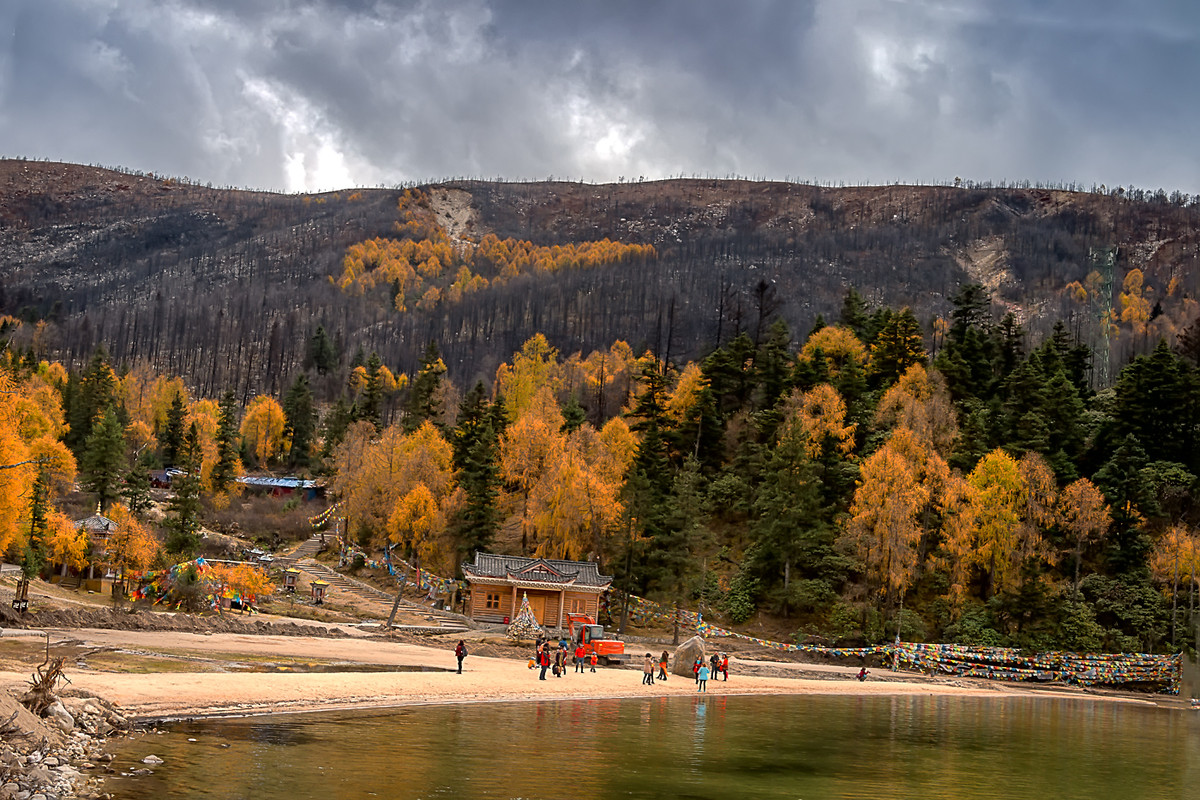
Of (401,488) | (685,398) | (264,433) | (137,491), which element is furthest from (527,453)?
(264,433)

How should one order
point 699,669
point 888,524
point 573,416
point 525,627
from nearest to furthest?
point 699,669
point 525,627
point 888,524
point 573,416

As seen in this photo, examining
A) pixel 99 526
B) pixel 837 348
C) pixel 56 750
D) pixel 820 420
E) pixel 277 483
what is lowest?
pixel 56 750

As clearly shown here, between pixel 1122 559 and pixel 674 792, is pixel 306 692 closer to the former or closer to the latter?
pixel 674 792

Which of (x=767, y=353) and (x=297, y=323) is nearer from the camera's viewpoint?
(x=767, y=353)

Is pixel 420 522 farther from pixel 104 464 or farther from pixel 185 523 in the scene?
pixel 104 464

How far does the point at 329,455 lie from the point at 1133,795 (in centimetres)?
7939

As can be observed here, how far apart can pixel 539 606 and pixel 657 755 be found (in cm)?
3094

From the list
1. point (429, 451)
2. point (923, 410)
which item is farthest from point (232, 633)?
point (923, 410)

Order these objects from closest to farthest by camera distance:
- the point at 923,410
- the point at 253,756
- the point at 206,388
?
the point at 253,756, the point at 923,410, the point at 206,388

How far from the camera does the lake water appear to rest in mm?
18219

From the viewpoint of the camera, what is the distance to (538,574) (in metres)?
53.6

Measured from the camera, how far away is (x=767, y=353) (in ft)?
253

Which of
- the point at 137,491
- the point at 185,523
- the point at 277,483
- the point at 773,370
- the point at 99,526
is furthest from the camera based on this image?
the point at 277,483

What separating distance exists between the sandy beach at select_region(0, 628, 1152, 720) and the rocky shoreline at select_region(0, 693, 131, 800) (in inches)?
60.1
